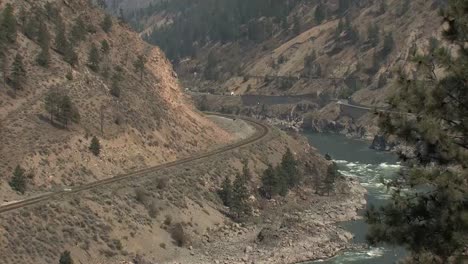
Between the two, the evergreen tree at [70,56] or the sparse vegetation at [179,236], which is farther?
the evergreen tree at [70,56]

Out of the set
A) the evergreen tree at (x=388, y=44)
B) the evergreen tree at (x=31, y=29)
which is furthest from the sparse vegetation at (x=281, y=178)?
the evergreen tree at (x=388, y=44)

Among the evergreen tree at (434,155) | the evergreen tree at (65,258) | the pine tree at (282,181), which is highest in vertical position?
the evergreen tree at (434,155)

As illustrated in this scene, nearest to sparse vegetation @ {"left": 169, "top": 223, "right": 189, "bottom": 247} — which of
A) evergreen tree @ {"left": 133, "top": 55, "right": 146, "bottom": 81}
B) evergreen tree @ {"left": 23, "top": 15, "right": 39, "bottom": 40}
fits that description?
evergreen tree @ {"left": 23, "top": 15, "right": 39, "bottom": 40}

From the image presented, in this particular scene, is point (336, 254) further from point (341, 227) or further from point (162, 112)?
point (162, 112)

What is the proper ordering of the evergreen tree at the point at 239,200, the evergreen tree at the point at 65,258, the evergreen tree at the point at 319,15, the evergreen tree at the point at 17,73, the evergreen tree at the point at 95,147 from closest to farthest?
the evergreen tree at the point at 65,258, the evergreen tree at the point at 95,147, the evergreen tree at the point at 239,200, the evergreen tree at the point at 17,73, the evergreen tree at the point at 319,15

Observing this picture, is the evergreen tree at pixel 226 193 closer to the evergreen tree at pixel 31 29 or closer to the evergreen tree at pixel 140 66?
the evergreen tree at pixel 140 66

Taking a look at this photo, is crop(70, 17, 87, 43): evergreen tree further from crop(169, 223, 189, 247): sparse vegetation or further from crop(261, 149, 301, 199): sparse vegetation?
crop(169, 223, 189, 247): sparse vegetation
